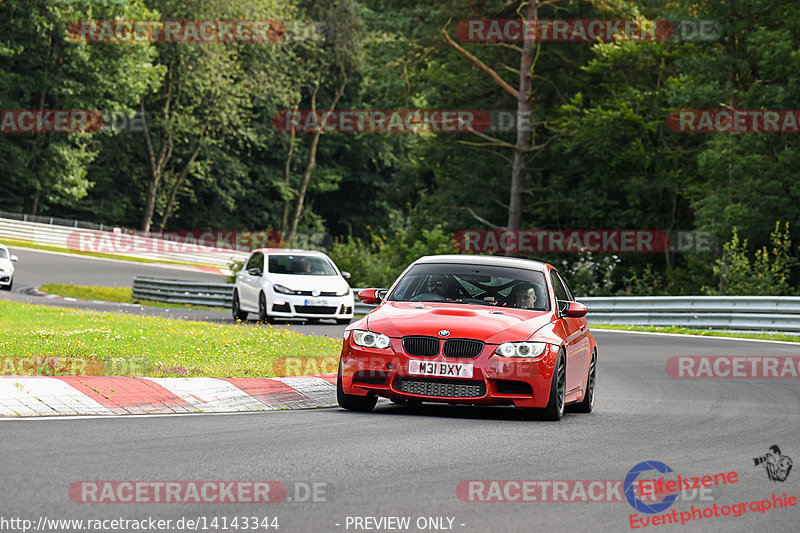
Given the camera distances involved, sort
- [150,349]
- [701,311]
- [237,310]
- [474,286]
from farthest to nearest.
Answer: [237,310], [701,311], [150,349], [474,286]

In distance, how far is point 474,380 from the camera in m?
10.6

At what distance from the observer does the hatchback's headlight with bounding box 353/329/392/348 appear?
424 inches

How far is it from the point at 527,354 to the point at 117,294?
105 feet

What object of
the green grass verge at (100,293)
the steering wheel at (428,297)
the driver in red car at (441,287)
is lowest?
the green grass verge at (100,293)

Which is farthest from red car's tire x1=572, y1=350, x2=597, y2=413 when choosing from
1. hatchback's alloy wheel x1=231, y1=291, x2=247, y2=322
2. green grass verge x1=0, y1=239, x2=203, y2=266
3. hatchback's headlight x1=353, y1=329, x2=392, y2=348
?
green grass verge x1=0, y1=239, x2=203, y2=266

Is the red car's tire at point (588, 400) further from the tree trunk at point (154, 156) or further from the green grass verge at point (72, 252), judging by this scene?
the tree trunk at point (154, 156)

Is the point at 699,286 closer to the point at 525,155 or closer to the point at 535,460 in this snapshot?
the point at 525,155

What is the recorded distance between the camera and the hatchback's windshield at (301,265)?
88.0ft

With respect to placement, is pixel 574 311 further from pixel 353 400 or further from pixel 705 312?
pixel 705 312

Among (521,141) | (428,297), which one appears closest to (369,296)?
(428,297)

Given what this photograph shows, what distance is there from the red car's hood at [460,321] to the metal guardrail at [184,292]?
25.0m

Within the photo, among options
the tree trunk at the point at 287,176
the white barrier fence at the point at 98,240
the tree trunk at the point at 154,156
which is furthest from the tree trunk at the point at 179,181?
the white barrier fence at the point at 98,240

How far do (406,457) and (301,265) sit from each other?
1887 cm

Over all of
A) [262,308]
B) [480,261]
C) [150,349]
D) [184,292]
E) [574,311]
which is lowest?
[184,292]
